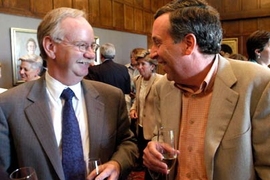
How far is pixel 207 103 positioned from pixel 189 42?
11.9 inches

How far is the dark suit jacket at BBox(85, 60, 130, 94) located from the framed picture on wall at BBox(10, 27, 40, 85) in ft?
3.52

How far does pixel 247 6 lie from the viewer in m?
9.32

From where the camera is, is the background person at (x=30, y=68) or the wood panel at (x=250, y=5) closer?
the background person at (x=30, y=68)

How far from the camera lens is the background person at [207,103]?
1270mm

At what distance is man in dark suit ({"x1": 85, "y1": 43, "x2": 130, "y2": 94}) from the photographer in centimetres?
470

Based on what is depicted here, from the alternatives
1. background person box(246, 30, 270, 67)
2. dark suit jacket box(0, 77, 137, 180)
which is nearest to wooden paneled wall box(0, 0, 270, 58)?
background person box(246, 30, 270, 67)

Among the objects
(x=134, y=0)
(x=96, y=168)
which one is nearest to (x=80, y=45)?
(x=96, y=168)

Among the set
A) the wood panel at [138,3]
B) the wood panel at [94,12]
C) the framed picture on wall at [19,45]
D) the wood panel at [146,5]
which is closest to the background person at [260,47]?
the framed picture on wall at [19,45]

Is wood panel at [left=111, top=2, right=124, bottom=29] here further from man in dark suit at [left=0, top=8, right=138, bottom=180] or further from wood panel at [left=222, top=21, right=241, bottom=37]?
man in dark suit at [left=0, top=8, right=138, bottom=180]

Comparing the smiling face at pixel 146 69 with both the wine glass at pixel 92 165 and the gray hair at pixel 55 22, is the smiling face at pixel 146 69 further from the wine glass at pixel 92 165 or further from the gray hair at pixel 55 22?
the wine glass at pixel 92 165

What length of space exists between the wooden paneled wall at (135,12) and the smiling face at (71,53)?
355 cm

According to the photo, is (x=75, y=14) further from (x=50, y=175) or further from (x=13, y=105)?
(x=50, y=175)

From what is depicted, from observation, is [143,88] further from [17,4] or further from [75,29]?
[75,29]

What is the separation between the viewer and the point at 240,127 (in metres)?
1.26
